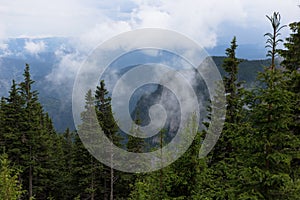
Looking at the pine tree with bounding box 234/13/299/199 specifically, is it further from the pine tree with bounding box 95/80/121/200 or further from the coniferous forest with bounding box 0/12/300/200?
the pine tree with bounding box 95/80/121/200

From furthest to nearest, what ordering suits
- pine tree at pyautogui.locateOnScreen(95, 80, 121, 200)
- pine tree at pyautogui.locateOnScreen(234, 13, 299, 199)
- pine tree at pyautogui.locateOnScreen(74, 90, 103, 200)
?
pine tree at pyautogui.locateOnScreen(95, 80, 121, 200)
pine tree at pyautogui.locateOnScreen(74, 90, 103, 200)
pine tree at pyautogui.locateOnScreen(234, 13, 299, 199)

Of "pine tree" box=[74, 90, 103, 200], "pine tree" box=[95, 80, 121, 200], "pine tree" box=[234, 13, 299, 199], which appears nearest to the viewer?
"pine tree" box=[234, 13, 299, 199]

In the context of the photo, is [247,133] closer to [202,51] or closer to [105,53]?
[202,51]

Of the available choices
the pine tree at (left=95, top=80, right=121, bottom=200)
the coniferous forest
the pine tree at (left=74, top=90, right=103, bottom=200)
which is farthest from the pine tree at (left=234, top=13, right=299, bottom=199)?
the pine tree at (left=95, top=80, right=121, bottom=200)

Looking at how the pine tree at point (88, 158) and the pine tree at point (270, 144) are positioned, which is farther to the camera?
the pine tree at point (88, 158)

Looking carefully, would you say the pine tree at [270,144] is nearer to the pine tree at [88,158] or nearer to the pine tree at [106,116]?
the pine tree at [88,158]

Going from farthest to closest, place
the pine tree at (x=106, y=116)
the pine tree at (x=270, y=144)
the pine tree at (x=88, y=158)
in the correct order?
the pine tree at (x=106, y=116), the pine tree at (x=88, y=158), the pine tree at (x=270, y=144)

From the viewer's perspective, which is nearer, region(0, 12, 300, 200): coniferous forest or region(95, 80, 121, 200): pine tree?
region(0, 12, 300, 200): coniferous forest

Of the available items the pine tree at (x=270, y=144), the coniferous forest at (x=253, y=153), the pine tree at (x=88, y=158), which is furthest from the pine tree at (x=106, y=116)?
the pine tree at (x=270, y=144)

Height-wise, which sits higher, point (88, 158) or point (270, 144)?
point (270, 144)

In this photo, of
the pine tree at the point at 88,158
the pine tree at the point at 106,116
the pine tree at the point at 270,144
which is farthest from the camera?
the pine tree at the point at 106,116

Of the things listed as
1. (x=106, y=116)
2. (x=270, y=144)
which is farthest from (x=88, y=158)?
(x=270, y=144)

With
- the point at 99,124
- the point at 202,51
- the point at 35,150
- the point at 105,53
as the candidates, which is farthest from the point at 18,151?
the point at 202,51

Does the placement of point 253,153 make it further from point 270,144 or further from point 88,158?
point 88,158
